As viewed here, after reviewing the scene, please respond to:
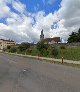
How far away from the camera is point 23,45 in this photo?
94.4 m

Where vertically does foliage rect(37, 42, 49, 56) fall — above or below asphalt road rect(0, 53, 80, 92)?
above

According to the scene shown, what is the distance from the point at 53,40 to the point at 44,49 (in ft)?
317

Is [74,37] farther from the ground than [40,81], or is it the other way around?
[74,37]

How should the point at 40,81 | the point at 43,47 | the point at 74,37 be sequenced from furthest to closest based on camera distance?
1. the point at 74,37
2. the point at 43,47
3. the point at 40,81

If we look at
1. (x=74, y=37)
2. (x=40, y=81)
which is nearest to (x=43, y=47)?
(x=40, y=81)

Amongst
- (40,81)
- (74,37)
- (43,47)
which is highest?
(74,37)

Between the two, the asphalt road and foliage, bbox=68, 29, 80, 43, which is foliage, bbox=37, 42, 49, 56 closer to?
the asphalt road

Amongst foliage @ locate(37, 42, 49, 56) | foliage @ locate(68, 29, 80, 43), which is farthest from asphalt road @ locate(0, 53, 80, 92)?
foliage @ locate(68, 29, 80, 43)

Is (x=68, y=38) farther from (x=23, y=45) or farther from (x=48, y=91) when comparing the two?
(x=48, y=91)

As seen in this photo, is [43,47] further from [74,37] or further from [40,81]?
[74,37]

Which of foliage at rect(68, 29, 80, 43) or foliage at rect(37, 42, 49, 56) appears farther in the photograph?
foliage at rect(68, 29, 80, 43)

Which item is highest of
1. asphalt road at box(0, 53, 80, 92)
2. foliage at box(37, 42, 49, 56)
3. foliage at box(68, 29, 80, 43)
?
foliage at box(68, 29, 80, 43)

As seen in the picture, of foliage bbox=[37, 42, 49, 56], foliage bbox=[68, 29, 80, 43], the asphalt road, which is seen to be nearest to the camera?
the asphalt road

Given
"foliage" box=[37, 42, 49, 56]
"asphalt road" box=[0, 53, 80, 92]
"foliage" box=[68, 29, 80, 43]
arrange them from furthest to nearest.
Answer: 1. "foliage" box=[68, 29, 80, 43]
2. "foliage" box=[37, 42, 49, 56]
3. "asphalt road" box=[0, 53, 80, 92]
